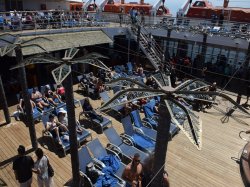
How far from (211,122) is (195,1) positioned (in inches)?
600

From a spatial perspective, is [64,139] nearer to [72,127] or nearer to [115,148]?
[115,148]

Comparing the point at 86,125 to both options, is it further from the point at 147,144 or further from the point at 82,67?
the point at 82,67

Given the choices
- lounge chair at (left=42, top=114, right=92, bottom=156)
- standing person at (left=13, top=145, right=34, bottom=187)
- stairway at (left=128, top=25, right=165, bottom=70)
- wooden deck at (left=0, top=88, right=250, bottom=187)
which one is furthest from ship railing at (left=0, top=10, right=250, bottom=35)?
standing person at (left=13, top=145, right=34, bottom=187)

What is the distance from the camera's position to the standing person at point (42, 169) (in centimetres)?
553

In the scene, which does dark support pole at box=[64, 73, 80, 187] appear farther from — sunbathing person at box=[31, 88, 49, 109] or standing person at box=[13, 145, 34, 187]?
sunbathing person at box=[31, 88, 49, 109]

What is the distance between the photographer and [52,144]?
8.60 meters

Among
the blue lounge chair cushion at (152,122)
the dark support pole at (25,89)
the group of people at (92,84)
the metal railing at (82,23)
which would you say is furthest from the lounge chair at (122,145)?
the metal railing at (82,23)

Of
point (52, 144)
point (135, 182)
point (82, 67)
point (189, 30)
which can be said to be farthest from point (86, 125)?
point (189, 30)

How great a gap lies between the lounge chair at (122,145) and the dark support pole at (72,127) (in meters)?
1.75

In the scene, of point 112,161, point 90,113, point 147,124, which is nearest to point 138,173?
point 112,161

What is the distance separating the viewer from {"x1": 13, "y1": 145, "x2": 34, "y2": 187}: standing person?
215 inches

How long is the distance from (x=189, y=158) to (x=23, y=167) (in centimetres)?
519

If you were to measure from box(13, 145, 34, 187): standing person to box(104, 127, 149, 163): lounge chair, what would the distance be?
2779 millimetres

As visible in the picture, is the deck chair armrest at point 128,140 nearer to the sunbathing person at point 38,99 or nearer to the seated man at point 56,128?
the seated man at point 56,128
